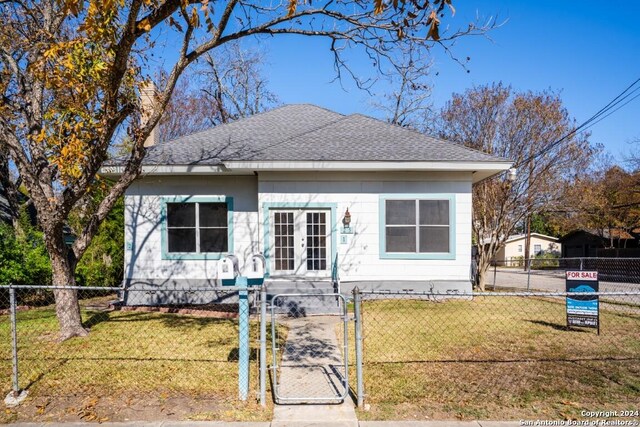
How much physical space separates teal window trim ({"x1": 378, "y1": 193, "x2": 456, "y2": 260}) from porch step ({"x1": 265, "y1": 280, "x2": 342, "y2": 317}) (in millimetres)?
1896

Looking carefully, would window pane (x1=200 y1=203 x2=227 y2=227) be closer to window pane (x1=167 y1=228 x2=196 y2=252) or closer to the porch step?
window pane (x1=167 y1=228 x2=196 y2=252)

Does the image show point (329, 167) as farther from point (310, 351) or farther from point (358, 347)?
point (358, 347)

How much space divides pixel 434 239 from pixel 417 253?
0.61 metres

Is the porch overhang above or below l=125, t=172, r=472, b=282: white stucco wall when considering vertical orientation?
above

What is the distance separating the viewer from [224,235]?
11781 millimetres

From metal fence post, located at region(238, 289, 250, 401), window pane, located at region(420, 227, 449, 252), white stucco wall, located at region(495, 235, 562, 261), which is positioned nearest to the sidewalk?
metal fence post, located at region(238, 289, 250, 401)

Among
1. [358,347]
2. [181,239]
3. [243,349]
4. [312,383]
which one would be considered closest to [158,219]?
[181,239]

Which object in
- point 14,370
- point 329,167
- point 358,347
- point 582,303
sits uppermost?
point 329,167

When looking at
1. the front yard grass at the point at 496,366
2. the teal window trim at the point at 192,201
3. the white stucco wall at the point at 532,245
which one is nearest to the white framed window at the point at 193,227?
the teal window trim at the point at 192,201

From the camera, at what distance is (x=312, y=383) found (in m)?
5.26

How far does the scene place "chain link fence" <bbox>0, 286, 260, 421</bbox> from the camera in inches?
187

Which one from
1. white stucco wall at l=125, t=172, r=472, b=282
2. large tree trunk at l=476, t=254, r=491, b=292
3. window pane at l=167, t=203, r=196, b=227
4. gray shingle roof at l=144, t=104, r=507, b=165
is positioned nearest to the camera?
gray shingle roof at l=144, t=104, r=507, b=165

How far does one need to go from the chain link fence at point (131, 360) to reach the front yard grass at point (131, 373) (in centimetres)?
1

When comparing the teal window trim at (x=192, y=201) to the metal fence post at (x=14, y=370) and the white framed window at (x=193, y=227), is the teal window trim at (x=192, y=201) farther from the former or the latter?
the metal fence post at (x=14, y=370)
